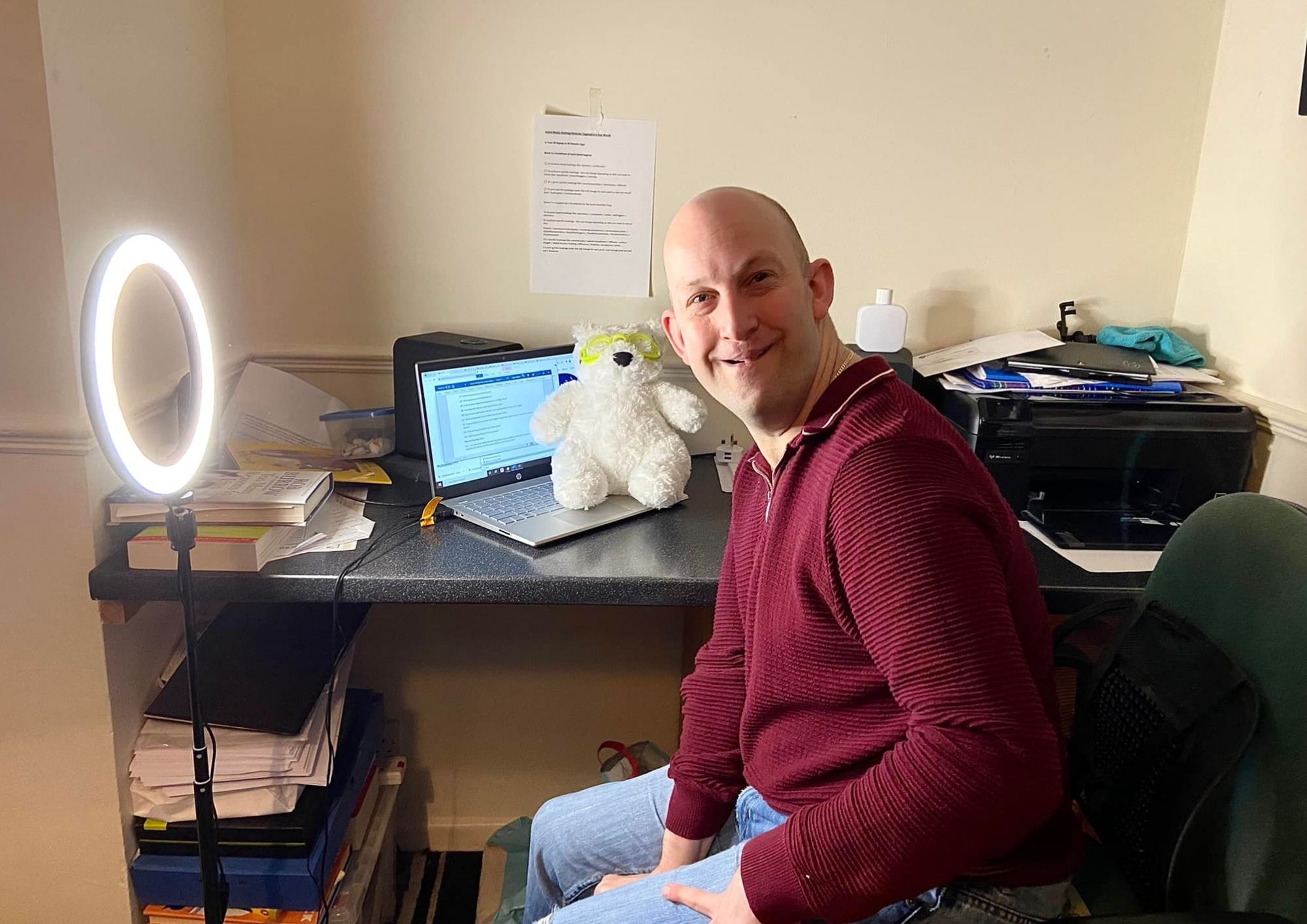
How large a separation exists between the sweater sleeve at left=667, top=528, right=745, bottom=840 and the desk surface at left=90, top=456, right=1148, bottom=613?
9 centimetres

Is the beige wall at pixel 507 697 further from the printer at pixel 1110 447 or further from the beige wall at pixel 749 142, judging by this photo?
the printer at pixel 1110 447

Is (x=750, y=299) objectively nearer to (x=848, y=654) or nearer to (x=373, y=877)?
(x=848, y=654)

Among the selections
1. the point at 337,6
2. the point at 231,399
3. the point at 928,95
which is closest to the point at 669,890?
the point at 231,399

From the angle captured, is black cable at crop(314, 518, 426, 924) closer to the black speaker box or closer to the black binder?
the black binder

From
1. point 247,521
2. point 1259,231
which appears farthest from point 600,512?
point 1259,231

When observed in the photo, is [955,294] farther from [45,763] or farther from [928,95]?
[45,763]

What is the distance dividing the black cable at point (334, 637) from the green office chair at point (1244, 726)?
96 cm

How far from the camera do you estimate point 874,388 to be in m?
0.88

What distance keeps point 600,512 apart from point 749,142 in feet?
2.55

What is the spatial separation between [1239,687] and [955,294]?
3.37ft

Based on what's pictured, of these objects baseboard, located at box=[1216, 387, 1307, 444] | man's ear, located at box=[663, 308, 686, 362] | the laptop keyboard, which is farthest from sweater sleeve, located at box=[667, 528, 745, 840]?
baseboard, located at box=[1216, 387, 1307, 444]

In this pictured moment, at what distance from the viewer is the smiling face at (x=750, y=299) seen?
3.01 feet

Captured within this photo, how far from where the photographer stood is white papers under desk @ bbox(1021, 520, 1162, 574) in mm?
1283

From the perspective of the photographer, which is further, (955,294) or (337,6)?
(955,294)
